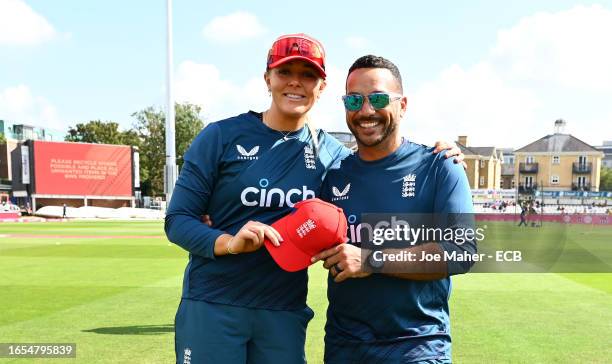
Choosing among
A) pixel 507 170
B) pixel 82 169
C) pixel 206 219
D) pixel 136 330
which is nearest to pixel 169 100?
pixel 136 330

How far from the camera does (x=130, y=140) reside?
231 ft

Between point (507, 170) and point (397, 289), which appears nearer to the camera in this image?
point (397, 289)

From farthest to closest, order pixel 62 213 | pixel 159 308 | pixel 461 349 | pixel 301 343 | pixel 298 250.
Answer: pixel 62 213 → pixel 159 308 → pixel 461 349 → pixel 301 343 → pixel 298 250

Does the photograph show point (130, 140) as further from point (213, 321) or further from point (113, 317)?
point (213, 321)

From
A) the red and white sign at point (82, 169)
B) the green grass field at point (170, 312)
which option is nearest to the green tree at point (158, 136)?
the red and white sign at point (82, 169)

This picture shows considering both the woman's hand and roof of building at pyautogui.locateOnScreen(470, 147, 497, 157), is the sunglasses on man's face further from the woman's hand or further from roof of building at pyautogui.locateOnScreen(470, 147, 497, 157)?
roof of building at pyautogui.locateOnScreen(470, 147, 497, 157)

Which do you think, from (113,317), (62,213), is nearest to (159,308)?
(113,317)

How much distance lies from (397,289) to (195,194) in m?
1.18

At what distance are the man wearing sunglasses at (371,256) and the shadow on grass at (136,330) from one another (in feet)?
15.3

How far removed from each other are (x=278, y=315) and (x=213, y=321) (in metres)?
0.35

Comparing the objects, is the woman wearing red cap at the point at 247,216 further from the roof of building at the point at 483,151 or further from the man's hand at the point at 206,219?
the roof of building at the point at 483,151

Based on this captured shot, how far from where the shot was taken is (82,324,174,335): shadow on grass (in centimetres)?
648

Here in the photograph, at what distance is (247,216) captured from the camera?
2604mm

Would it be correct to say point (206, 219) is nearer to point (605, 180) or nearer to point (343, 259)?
point (343, 259)
